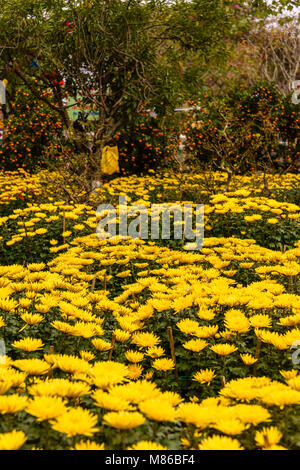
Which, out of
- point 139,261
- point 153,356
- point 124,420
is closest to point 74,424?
point 124,420

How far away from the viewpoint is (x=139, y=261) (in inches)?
152

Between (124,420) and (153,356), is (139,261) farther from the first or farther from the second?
(124,420)

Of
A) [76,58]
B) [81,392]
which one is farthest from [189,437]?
[76,58]

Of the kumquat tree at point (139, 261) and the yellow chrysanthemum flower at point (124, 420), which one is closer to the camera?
the yellow chrysanthemum flower at point (124, 420)

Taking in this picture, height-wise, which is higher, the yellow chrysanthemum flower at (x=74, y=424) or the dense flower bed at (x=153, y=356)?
the yellow chrysanthemum flower at (x=74, y=424)

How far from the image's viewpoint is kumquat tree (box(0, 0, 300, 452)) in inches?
47.4

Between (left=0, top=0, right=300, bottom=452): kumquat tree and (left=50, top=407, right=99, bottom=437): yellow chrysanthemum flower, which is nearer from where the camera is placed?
→ (left=50, top=407, right=99, bottom=437): yellow chrysanthemum flower

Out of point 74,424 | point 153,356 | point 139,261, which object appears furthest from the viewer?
point 139,261

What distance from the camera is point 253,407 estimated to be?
123 centimetres

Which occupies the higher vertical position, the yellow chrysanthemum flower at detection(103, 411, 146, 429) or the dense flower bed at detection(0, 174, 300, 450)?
the yellow chrysanthemum flower at detection(103, 411, 146, 429)

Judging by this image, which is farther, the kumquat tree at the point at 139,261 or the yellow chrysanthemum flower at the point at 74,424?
the kumquat tree at the point at 139,261

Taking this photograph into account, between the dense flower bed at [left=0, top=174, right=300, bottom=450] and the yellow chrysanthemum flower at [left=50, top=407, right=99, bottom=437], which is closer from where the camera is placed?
the yellow chrysanthemum flower at [left=50, top=407, right=99, bottom=437]

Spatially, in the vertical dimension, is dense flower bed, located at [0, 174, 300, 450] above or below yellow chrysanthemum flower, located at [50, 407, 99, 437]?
below

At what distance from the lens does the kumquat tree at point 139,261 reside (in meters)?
1.20
